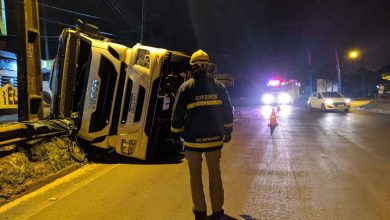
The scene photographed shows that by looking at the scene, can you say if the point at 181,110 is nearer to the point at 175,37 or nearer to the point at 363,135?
the point at 363,135

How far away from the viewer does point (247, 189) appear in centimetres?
643

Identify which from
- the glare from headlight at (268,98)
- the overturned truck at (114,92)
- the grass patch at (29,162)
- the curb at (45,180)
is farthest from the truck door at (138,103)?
the glare from headlight at (268,98)

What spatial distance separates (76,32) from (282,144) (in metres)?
6.27

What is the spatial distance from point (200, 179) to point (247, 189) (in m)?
1.98

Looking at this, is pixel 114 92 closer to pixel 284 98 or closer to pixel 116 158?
pixel 116 158

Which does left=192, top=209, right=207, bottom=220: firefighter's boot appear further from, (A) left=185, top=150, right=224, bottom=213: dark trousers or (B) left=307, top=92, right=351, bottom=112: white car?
(B) left=307, top=92, right=351, bottom=112: white car

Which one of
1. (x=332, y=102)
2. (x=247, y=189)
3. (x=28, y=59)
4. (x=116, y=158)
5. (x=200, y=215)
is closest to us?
(x=200, y=215)

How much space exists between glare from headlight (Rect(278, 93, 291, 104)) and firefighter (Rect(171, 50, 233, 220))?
3816 centimetres

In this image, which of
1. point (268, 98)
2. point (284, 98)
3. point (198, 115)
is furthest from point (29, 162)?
point (284, 98)

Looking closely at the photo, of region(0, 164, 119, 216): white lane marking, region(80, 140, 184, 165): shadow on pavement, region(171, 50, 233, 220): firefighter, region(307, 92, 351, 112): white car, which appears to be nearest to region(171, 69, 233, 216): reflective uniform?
region(171, 50, 233, 220): firefighter

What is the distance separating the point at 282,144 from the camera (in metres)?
11.6

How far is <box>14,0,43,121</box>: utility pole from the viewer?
8.57 meters

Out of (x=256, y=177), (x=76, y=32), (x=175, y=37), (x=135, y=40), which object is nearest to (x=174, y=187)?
(x=256, y=177)

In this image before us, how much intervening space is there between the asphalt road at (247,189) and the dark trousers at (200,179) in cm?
49
